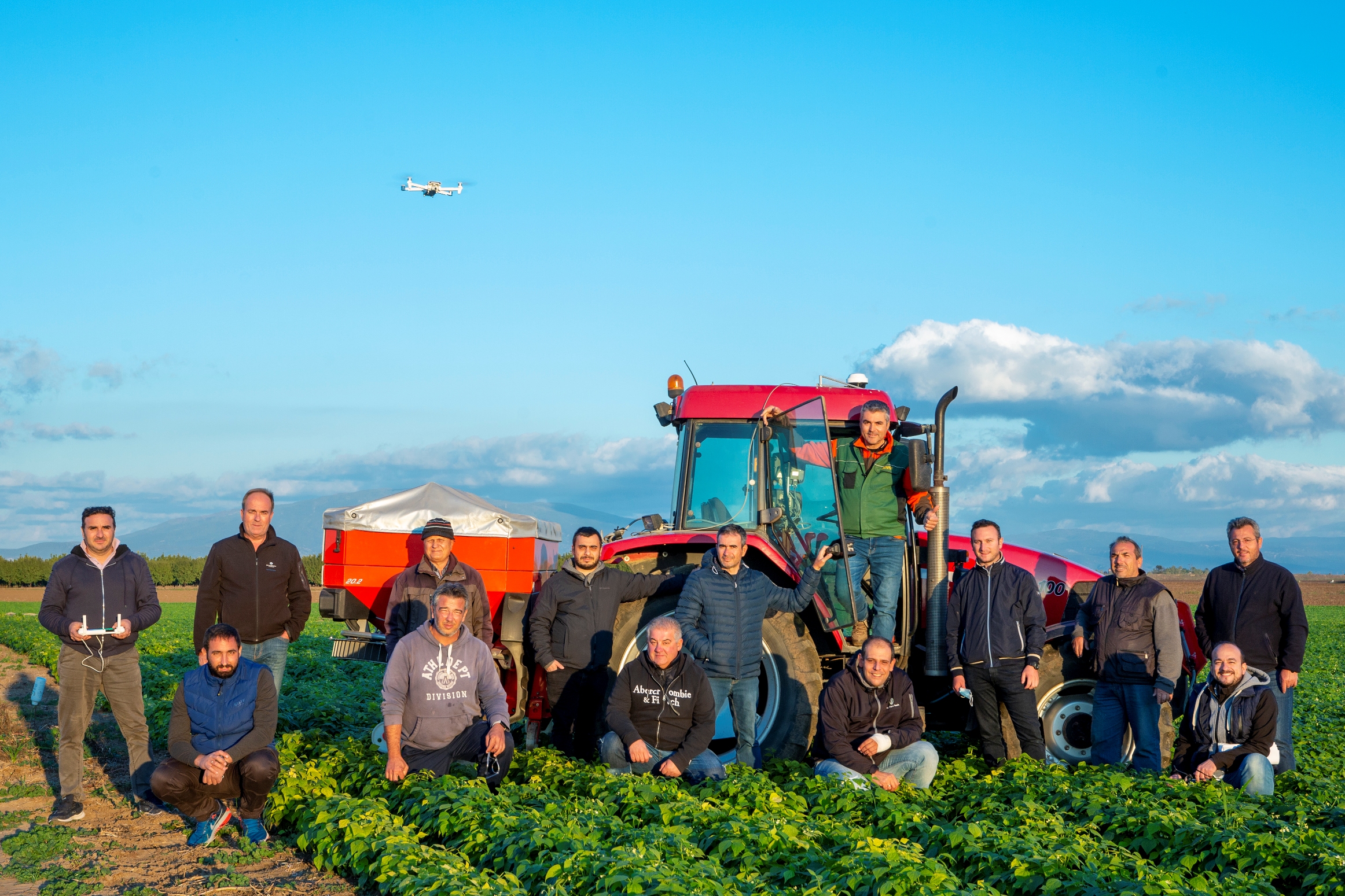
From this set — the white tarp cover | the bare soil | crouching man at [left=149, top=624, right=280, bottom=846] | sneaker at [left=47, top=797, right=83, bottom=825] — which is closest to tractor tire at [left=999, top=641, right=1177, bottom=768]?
the white tarp cover

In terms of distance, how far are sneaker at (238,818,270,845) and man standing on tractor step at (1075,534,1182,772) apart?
17.3 feet

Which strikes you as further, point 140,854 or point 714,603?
point 714,603

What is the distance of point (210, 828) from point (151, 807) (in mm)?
1008

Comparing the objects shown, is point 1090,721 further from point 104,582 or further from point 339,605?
point 104,582

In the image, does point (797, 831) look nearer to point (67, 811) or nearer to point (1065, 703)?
point (1065, 703)

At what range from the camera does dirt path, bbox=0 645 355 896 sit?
5195 mm

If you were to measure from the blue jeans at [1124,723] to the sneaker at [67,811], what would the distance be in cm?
662

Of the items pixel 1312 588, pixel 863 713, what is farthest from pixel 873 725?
pixel 1312 588

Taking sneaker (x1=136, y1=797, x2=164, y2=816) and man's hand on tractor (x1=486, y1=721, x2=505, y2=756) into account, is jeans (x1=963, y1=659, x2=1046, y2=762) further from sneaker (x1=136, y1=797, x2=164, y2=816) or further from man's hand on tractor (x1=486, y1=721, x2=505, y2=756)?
sneaker (x1=136, y1=797, x2=164, y2=816)

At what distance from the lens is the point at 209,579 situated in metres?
7.12

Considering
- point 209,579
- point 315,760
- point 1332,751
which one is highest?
point 209,579

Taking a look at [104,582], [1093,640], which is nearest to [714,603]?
[1093,640]

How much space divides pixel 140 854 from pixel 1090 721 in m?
6.12

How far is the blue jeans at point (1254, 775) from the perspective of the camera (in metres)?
6.59
